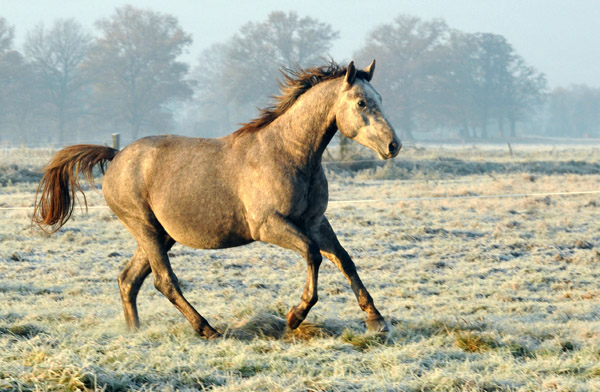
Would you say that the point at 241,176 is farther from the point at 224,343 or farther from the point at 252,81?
the point at 252,81

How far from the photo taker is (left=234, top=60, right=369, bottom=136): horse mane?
5277mm

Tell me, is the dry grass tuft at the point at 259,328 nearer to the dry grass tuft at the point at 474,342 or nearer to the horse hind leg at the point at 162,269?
the horse hind leg at the point at 162,269

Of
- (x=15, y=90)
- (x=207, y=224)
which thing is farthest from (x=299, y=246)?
(x=15, y=90)

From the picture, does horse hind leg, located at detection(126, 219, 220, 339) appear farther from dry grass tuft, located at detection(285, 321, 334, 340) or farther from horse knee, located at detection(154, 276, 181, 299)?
dry grass tuft, located at detection(285, 321, 334, 340)

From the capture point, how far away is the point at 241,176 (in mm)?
5180

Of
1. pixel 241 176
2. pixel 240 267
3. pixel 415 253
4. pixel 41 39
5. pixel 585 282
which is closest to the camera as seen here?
pixel 241 176

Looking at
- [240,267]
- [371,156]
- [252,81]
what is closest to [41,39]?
[252,81]

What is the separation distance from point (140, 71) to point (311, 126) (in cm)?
5279

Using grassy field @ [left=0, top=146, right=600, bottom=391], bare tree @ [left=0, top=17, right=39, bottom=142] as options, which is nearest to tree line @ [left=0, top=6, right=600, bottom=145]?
bare tree @ [left=0, top=17, right=39, bottom=142]

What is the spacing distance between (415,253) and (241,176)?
4508 millimetres

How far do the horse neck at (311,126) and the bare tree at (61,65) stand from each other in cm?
5203

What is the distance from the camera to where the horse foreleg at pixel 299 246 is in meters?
4.85

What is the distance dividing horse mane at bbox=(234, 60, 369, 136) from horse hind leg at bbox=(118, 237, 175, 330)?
4.05 feet

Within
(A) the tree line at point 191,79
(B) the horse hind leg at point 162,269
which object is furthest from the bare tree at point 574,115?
(B) the horse hind leg at point 162,269
